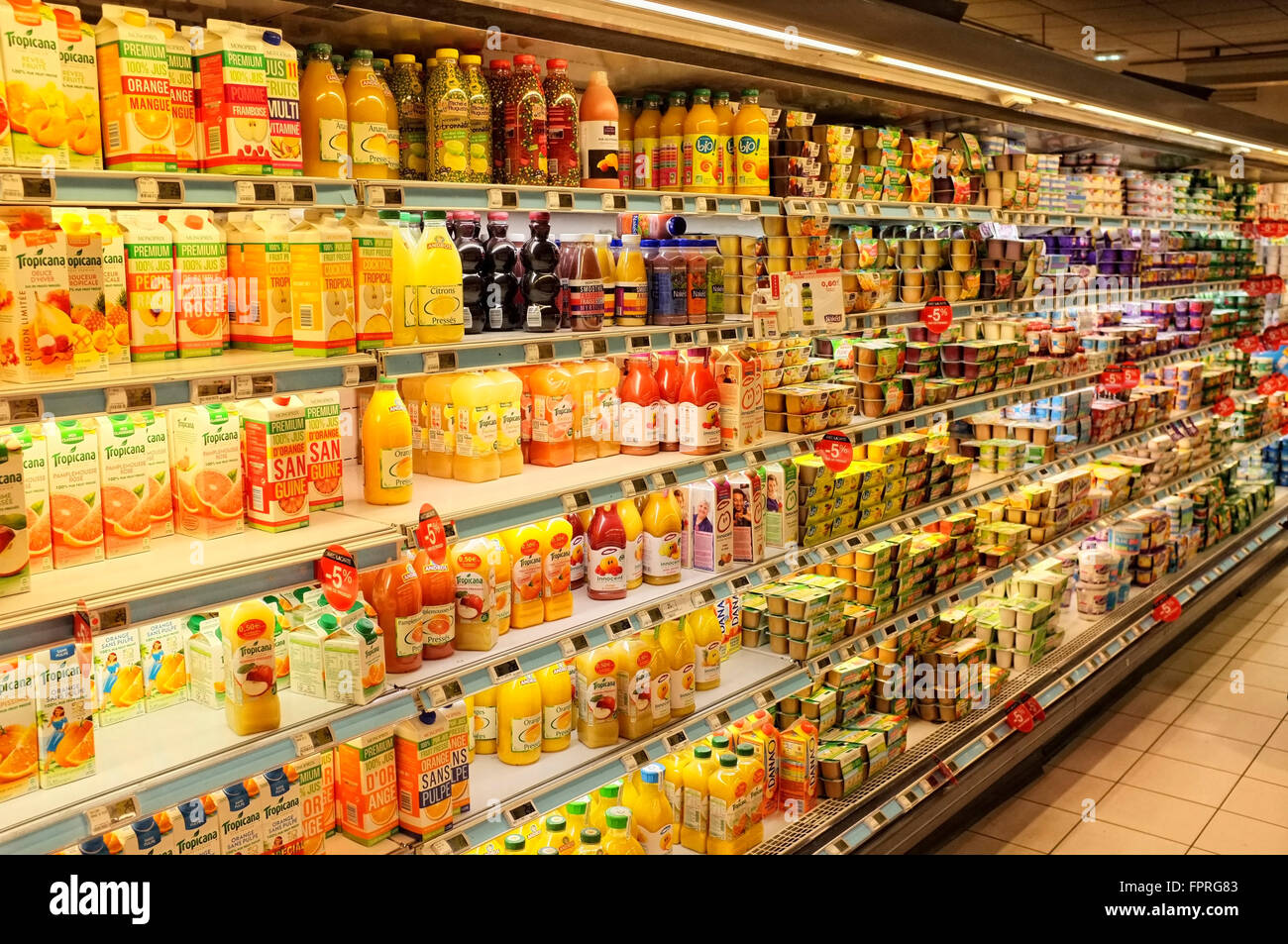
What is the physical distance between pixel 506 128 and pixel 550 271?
1.29 ft

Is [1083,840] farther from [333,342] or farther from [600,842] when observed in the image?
[333,342]

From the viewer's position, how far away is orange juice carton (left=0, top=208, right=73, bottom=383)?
5.89ft

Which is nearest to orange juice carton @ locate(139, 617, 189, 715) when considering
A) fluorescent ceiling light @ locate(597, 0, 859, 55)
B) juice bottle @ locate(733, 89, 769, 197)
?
fluorescent ceiling light @ locate(597, 0, 859, 55)

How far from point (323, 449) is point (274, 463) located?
159mm

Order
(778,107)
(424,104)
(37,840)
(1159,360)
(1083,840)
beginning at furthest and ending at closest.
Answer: (1159,360) < (1083,840) < (778,107) < (424,104) < (37,840)

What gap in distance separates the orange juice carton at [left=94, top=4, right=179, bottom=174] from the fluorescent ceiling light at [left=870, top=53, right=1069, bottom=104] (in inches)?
82.8

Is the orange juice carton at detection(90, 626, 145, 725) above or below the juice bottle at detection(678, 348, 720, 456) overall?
below

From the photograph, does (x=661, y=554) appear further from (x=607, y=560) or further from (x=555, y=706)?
(x=555, y=706)

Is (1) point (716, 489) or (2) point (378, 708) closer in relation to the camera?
(2) point (378, 708)

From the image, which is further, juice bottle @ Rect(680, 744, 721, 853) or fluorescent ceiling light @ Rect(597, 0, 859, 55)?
juice bottle @ Rect(680, 744, 721, 853)

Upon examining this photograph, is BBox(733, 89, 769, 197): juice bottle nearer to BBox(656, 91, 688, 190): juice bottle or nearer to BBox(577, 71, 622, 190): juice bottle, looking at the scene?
BBox(656, 91, 688, 190): juice bottle

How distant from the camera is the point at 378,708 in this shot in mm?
2283

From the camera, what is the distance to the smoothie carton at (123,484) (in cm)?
206
